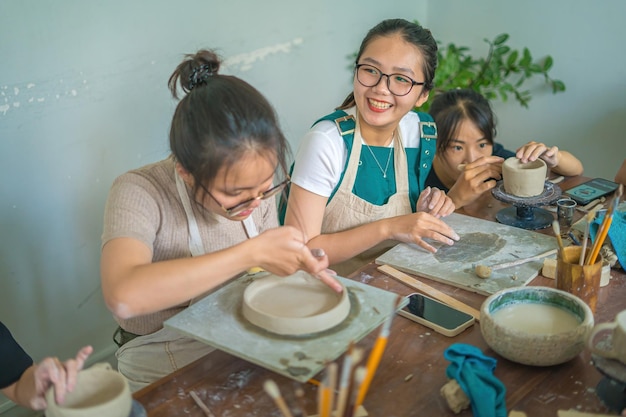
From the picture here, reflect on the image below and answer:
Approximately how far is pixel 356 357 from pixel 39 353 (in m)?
2.14

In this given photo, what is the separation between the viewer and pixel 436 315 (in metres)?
1.60

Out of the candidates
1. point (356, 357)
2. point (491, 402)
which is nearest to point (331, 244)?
point (491, 402)

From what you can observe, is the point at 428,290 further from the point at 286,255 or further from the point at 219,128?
the point at 219,128

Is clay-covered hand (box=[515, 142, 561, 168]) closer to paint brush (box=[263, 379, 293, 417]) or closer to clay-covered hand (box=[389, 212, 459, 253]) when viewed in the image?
clay-covered hand (box=[389, 212, 459, 253])

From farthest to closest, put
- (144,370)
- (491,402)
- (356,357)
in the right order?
(144,370) → (491,402) → (356,357)

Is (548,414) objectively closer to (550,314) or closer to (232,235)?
(550,314)

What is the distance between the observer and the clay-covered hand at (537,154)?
7.33 ft

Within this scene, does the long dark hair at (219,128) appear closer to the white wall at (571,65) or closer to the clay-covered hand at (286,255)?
the clay-covered hand at (286,255)

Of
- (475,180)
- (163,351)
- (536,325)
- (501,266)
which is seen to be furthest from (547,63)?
(163,351)

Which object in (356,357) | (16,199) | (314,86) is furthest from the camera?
(314,86)

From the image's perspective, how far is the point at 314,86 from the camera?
372 centimetres

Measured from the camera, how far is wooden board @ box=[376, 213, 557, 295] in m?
1.75

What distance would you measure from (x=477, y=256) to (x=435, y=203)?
0.32 meters

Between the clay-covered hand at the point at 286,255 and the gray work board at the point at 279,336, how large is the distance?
0.09m
